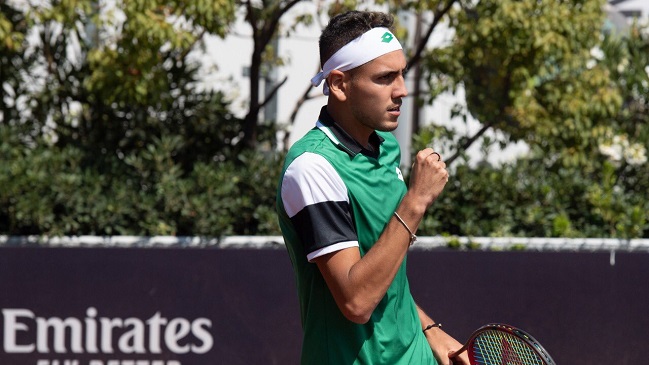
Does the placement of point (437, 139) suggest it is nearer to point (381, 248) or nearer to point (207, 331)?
point (207, 331)

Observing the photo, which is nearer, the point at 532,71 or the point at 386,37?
the point at 386,37

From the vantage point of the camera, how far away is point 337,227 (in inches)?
98.0

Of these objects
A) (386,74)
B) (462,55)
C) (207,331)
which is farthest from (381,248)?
(462,55)

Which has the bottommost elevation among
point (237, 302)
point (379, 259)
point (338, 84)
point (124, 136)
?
point (237, 302)

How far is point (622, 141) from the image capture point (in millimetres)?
8031

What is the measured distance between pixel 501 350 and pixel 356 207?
827 mm

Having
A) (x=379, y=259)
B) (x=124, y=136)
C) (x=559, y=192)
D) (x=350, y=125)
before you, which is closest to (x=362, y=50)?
(x=350, y=125)

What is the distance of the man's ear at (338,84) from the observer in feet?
8.65

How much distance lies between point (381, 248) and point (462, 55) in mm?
5581

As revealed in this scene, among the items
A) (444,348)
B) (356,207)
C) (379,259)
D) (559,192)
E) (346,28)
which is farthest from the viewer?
(559,192)

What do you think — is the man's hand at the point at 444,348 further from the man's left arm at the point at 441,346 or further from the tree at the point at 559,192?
the tree at the point at 559,192

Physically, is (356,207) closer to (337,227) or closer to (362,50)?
(337,227)

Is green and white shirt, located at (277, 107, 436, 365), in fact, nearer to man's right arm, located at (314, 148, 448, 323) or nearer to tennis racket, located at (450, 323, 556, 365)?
man's right arm, located at (314, 148, 448, 323)

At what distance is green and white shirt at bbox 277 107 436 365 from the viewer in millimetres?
2498
